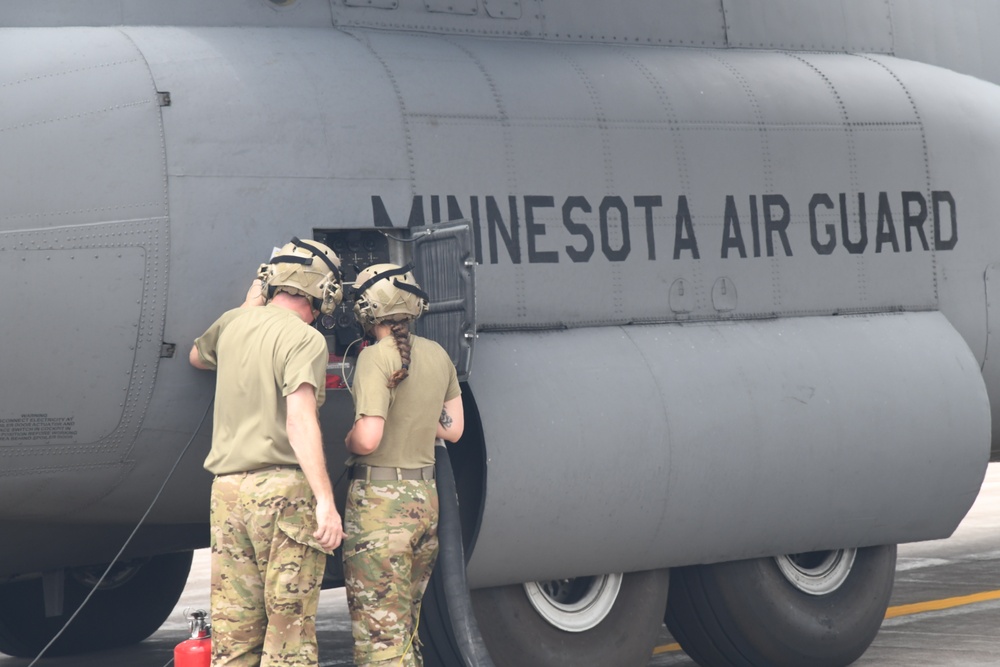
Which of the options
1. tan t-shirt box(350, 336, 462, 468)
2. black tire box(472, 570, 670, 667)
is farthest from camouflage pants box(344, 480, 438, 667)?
black tire box(472, 570, 670, 667)

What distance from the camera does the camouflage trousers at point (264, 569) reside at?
6289 millimetres

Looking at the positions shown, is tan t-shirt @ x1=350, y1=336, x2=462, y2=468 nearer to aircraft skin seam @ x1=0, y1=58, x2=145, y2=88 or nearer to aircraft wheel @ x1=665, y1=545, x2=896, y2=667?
aircraft skin seam @ x1=0, y1=58, x2=145, y2=88

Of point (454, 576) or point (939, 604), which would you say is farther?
point (939, 604)

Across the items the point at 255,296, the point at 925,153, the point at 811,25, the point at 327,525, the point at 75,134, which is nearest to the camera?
the point at 327,525

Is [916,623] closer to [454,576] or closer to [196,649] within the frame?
[454,576]

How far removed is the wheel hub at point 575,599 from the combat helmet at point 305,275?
2.05m

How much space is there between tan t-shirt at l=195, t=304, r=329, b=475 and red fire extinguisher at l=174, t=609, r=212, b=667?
0.65 meters

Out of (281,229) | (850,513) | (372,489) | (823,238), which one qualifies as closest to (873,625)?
(850,513)

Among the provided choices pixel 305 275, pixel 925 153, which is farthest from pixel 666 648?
pixel 305 275

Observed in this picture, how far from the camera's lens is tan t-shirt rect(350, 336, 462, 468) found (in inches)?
264

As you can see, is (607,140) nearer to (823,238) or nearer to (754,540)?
(823,238)

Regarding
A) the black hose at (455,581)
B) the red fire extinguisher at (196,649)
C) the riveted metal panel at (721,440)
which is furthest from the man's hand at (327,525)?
the riveted metal panel at (721,440)

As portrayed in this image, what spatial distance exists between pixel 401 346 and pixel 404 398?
23 centimetres

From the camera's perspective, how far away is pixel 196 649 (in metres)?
6.54
